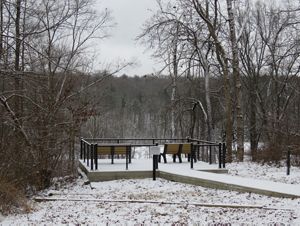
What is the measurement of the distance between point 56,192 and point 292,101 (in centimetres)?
3152

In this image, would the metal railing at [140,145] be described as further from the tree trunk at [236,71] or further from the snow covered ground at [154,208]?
the tree trunk at [236,71]

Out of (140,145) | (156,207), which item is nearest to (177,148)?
(140,145)

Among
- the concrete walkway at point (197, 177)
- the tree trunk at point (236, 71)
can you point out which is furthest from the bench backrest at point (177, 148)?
the tree trunk at point (236, 71)

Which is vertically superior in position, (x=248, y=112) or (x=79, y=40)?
(x=79, y=40)

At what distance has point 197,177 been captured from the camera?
1333 centimetres

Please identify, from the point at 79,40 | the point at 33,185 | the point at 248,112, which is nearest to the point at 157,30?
the point at 79,40

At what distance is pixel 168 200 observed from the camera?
1099cm

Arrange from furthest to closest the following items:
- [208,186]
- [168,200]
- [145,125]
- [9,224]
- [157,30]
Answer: [145,125] → [157,30] → [208,186] → [168,200] → [9,224]

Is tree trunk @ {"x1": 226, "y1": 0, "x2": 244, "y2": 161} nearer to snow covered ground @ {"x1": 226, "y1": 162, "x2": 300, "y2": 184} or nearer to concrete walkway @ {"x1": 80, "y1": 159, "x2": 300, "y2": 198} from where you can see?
snow covered ground @ {"x1": 226, "y1": 162, "x2": 300, "y2": 184}

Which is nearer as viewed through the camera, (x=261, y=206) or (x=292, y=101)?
(x=261, y=206)

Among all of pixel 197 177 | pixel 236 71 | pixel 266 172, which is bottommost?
pixel 266 172

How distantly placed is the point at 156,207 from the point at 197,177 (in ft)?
11.4

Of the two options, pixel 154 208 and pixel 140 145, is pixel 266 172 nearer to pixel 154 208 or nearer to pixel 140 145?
pixel 140 145

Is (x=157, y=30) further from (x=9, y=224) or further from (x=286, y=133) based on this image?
(x=9, y=224)
